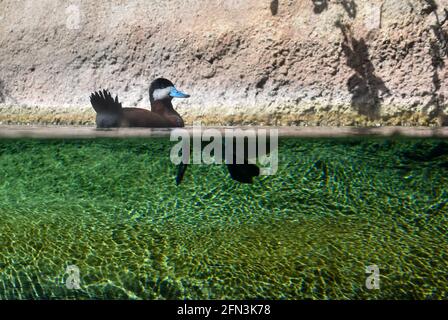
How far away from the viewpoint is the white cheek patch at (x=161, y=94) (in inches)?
247

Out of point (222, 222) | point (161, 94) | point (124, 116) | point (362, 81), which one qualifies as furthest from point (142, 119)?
point (362, 81)

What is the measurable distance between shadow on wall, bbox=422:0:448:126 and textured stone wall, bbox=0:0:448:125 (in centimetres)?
1

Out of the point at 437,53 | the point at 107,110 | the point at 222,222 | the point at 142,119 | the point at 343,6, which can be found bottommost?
the point at 222,222

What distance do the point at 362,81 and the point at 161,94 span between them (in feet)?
8.28

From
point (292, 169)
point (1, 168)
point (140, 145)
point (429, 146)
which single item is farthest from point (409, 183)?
point (1, 168)

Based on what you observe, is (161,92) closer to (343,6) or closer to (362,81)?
(362,81)

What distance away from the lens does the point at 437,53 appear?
22.1 ft

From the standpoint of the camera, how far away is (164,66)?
7660 millimetres

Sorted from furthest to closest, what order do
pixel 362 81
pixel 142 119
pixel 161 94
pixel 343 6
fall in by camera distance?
1. pixel 343 6
2. pixel 362 81
3. pixel 161 94
4. pixel 142 119

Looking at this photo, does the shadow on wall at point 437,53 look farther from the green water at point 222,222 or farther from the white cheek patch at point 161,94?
the white cheek patch at point 161,94

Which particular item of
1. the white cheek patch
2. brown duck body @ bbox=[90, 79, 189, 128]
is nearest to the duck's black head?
the white cheek patch

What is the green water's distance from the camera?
320cm

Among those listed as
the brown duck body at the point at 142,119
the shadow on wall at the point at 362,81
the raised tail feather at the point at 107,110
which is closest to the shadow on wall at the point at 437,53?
the shadow on wall at the point at 362,81
